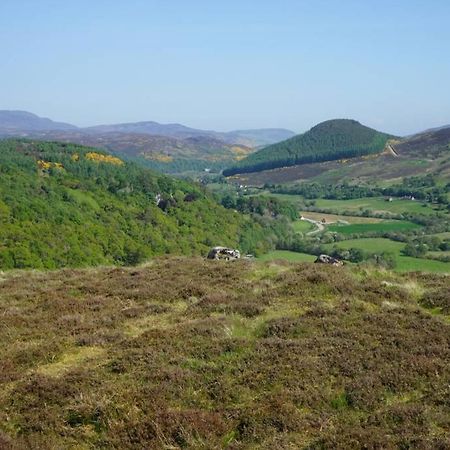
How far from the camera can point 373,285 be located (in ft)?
70.2

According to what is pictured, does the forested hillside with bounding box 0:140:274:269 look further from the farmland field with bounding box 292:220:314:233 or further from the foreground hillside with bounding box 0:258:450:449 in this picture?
the foreground hillside with bounding box 0:258:450:449

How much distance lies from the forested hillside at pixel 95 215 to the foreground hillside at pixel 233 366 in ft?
256

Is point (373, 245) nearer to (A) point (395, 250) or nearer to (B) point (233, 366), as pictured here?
(A) point (395, 250)

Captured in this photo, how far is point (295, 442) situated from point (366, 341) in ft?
18.1

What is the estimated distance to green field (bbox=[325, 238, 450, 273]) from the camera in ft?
302

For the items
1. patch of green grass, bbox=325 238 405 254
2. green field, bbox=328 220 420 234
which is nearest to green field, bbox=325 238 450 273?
patch of green grass, bbox=325 238 405 254

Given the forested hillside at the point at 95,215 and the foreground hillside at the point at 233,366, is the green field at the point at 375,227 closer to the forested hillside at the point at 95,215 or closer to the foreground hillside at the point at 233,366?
the forested hillside at the point at 95,215

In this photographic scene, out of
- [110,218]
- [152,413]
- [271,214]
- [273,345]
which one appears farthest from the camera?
[271,214]

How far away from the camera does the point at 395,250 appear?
119 metres

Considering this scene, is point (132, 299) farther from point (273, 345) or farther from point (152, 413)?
point (152, 413)

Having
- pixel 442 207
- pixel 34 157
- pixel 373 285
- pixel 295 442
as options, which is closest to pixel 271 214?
pixel 442 207

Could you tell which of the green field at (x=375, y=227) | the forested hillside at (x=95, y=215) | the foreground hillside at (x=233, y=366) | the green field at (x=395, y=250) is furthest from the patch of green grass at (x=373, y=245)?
the foreground hillside at (x=233, y=366)

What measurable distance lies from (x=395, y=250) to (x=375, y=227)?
42637mm

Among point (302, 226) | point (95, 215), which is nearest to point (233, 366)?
point (95, 215)
